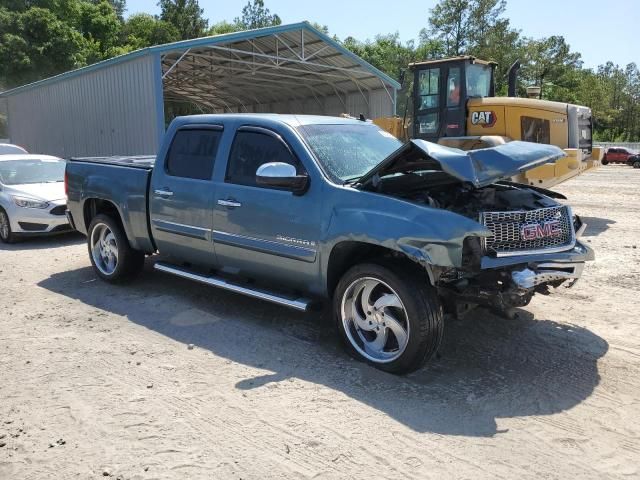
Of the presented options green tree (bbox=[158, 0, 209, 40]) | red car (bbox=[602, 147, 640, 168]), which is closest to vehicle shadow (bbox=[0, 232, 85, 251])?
red car (bbox=[602, 147, 640, 168])

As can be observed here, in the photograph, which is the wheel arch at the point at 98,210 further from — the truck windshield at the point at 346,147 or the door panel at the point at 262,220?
the truck windshield at the point at 346,147

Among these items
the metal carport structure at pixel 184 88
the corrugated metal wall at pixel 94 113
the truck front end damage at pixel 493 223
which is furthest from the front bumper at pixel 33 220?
the truck front end damage at pixel 493 223

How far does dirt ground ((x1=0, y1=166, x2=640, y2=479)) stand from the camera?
313 cm

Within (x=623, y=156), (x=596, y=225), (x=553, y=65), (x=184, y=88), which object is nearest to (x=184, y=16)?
(x=184, y=88)

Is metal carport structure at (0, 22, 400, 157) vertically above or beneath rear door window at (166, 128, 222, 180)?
above

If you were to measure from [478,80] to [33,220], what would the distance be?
9.24 m

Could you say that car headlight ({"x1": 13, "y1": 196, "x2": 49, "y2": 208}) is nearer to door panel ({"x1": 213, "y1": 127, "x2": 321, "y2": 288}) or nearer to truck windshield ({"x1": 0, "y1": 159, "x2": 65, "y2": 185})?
truck windshield ({"x1": 0, "y1": 159, "x2": 65, "y2": 185})

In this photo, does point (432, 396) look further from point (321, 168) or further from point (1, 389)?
point (1, 389)

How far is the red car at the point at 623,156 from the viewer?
36.2 m

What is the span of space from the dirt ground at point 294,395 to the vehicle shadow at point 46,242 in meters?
3.61

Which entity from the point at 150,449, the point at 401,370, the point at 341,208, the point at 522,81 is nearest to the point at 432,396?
the point at 401,370

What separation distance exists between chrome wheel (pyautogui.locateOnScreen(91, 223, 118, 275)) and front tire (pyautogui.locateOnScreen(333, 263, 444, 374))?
349cm

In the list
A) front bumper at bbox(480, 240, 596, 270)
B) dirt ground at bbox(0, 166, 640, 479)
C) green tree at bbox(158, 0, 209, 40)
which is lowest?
dirt ground at bbox(0, 166, 640, 479)

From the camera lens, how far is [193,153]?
19.0 ft
